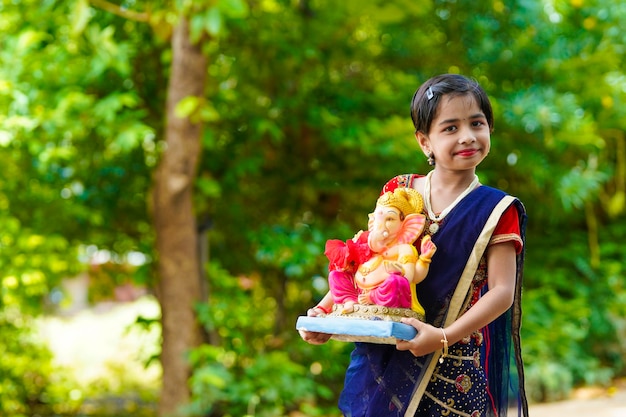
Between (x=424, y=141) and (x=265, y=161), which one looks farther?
(x=265, y=161)

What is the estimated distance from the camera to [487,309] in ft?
5.30

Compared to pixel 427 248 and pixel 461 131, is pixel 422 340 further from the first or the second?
pixel 461 131

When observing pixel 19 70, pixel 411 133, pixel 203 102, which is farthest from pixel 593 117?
pixel 19 70

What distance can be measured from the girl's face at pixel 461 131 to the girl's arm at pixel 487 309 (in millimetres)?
193

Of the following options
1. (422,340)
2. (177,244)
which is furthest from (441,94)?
(177,244)

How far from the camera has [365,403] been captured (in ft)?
5.87

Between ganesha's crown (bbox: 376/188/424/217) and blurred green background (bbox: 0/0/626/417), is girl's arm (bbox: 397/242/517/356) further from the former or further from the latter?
blurred green background (bbox: 0/0/626/417)

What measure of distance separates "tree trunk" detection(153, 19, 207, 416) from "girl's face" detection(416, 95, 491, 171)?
259 centimetres

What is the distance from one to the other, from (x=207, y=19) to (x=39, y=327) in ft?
10.3

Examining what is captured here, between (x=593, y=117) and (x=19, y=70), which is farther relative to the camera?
(x=593, y=117)

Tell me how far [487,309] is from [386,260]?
221 mm

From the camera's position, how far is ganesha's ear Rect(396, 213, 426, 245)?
5.45 ft

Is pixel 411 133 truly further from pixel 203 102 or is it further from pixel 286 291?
pixel 286 291

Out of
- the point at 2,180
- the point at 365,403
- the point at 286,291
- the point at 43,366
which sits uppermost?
the point at 2,180
